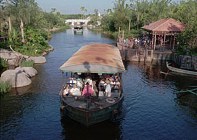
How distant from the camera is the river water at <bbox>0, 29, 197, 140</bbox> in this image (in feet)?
74.0

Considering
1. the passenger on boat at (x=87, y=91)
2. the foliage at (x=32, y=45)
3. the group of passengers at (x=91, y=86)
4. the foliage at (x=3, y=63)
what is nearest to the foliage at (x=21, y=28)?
the foliage at (x=32, y=45)

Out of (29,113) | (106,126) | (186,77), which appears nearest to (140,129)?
(106,126)

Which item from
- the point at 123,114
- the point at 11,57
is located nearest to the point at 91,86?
the point at 123,114

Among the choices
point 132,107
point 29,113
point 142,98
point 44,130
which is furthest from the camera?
point 142,98

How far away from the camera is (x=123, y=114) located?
2672 cm

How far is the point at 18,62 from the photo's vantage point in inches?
1799

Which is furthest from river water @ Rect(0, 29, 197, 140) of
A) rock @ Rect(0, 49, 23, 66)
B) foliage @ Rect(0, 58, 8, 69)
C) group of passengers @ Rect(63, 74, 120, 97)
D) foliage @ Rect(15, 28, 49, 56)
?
foliage @ Rect(15, 28, 49, 56)

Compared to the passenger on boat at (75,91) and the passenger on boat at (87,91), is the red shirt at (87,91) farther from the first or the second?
the passenger on boat at (75,91)

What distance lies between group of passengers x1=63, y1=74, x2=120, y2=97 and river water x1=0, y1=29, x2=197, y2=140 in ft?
8.15

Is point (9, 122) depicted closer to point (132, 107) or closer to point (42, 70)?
point (132, 107)

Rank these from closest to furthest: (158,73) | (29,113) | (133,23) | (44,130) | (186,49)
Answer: (44,130), (29,113), (158,73), (186,49), (133,23)

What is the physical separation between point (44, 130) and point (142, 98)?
479 inches

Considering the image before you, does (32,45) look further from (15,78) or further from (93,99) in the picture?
(93,99)

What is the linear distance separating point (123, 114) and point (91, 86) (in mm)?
4247
